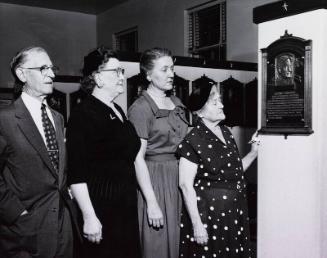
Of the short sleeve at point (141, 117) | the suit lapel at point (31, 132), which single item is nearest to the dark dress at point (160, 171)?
the short sleeve at point (141, 117)

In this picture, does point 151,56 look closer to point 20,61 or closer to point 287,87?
point 20,61

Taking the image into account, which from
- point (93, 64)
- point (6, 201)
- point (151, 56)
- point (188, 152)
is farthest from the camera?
point (151, 56)

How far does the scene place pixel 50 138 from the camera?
2.27 meters

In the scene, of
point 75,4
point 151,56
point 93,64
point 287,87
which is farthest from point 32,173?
point 75,4

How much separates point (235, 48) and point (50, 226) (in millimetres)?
5582

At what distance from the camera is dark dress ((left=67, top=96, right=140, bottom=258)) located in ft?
7.39

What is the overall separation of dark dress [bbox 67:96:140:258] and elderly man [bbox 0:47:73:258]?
114 millimetres

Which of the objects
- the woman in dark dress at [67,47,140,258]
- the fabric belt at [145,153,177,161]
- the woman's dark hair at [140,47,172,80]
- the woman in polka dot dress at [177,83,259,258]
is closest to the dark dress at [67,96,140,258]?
the woman in dark dress at [67,47,140,258]

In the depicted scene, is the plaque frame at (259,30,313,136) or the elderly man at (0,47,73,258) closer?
the elderly man at (0,47,73,258)

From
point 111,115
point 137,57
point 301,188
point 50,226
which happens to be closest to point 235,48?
point 137,57

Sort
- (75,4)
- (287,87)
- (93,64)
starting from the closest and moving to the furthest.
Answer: (93,64) < (287,87) < (75,4)

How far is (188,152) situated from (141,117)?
0.37 m

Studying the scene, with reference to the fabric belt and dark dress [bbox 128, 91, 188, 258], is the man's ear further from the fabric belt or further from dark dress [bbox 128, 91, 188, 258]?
the fabric belt

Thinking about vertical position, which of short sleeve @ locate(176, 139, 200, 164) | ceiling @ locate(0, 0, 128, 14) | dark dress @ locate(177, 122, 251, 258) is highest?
ceiling @ locate(0, 0, 128, 14)
